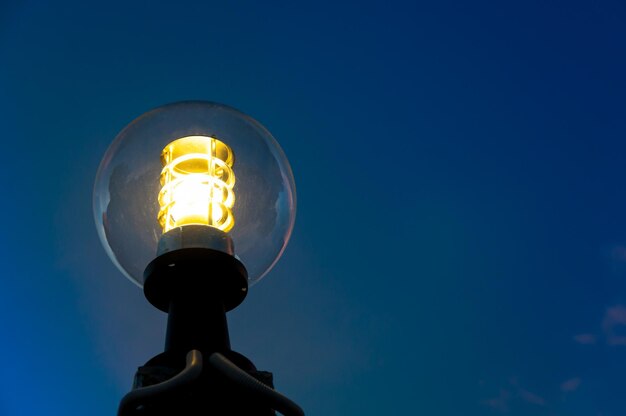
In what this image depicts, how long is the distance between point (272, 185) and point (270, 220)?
6 cm

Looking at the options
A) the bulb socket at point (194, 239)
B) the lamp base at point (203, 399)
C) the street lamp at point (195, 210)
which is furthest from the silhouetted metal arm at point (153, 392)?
the bulb socket at point (194, 239)

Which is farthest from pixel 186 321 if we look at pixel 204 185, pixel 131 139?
pixel 131 139

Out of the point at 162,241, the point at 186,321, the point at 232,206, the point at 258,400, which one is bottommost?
the point at 258,400

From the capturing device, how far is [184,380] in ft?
1.70

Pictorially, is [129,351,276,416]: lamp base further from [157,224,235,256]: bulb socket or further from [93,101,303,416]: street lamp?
[157,224,235,256]: bulb socket

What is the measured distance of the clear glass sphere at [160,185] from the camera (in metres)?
Answer: 0.85

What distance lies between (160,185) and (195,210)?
80 millimetres

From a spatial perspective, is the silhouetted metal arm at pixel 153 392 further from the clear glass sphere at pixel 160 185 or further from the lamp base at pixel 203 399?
the clear glass sphere at pixel 160 185

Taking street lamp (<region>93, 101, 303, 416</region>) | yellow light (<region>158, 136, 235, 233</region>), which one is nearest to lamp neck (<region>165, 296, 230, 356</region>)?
street lamp (<region>93, 101, 303, 416</region>)

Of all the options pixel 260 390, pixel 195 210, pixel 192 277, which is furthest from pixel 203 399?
pixel 195 210

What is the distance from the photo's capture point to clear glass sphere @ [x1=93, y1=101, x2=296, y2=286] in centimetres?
85

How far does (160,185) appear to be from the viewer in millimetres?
857

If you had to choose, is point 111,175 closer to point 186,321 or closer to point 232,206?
point 232,206

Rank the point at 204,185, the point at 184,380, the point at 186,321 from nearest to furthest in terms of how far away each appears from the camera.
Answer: the point at 184,380 → the point at 186,321 → the point at 204,185
